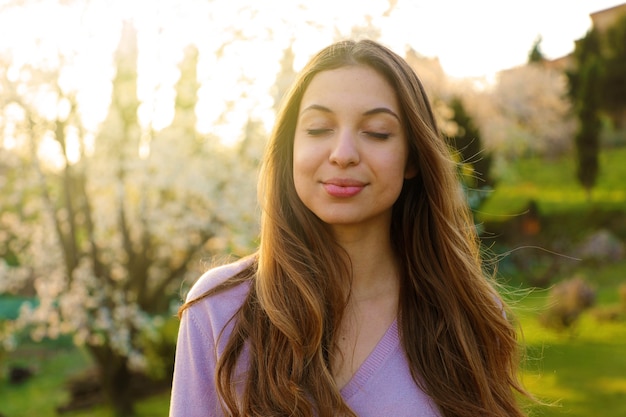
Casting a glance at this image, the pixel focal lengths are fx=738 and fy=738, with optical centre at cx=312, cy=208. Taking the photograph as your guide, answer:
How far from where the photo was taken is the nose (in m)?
1.72

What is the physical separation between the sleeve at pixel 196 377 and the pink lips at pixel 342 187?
0.47 m

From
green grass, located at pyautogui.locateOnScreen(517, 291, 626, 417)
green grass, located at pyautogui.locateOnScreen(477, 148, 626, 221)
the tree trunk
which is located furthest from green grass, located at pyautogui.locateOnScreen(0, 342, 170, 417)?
green grass, located at pyautogui.locateOnScreen(477, 148, 626, 221)

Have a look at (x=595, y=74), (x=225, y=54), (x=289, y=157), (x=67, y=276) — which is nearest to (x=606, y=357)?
(x=595, y=74)

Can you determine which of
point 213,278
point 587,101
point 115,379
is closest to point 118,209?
point 115,379

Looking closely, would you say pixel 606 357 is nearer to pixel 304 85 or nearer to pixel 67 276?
pixel 67 276

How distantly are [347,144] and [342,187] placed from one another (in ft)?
0.34

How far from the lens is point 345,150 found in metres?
1.72

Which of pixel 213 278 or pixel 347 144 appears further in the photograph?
pixel 213 278

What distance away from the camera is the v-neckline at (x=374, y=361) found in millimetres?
1772

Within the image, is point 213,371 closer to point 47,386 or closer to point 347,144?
point 347,144

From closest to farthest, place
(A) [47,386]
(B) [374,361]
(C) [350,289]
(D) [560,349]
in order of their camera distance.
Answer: (B) [374,361] → (C) [350,289] → (D) [560,349] → (A) [47,386]

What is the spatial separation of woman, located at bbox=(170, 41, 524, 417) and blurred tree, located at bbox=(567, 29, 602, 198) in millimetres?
7283

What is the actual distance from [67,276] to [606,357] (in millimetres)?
5413

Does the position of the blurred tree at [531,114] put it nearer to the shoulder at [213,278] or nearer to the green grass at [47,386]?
the green grass at [47,386]
